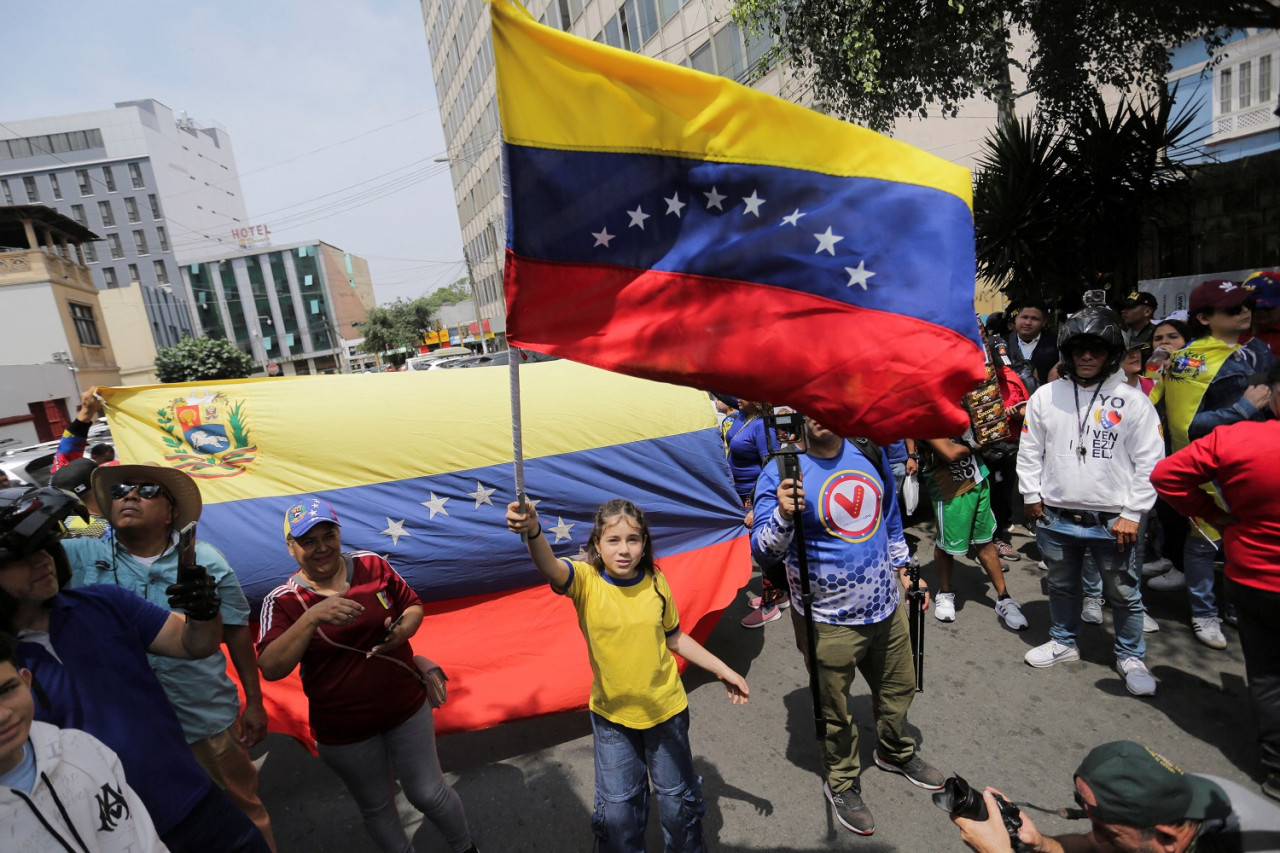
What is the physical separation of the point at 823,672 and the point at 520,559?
1.89 metres

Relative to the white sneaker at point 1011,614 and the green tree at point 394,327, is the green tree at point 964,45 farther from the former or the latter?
the green tree at point 394,327

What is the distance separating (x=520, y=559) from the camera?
4.02 meters

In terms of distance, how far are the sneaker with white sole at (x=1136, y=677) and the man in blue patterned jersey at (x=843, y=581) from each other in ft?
5.12

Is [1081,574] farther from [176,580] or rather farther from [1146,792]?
[176,580]

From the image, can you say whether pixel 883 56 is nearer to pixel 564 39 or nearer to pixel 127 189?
pixel 564 39

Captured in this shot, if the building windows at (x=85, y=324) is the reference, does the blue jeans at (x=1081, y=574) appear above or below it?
below

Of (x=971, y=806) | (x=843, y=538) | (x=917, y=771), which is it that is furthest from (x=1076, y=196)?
(x=971, y=806)

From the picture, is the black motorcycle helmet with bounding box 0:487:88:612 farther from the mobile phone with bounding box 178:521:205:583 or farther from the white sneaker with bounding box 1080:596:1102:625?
the white sneaker with bounding box 1080:596:1102:625

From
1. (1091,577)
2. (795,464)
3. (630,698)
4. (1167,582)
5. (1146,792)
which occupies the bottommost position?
(1167,582)

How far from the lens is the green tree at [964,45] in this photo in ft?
28.3

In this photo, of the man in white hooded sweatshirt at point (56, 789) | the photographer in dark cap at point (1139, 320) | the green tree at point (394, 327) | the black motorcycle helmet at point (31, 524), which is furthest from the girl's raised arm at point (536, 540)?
the green tree at point (394, 327)

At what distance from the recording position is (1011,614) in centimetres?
450

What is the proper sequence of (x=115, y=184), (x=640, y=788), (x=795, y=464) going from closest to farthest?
(x=795, y=464) < (x=640, y=788) < (x=115, y=184)

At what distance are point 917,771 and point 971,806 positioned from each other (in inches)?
64.3
